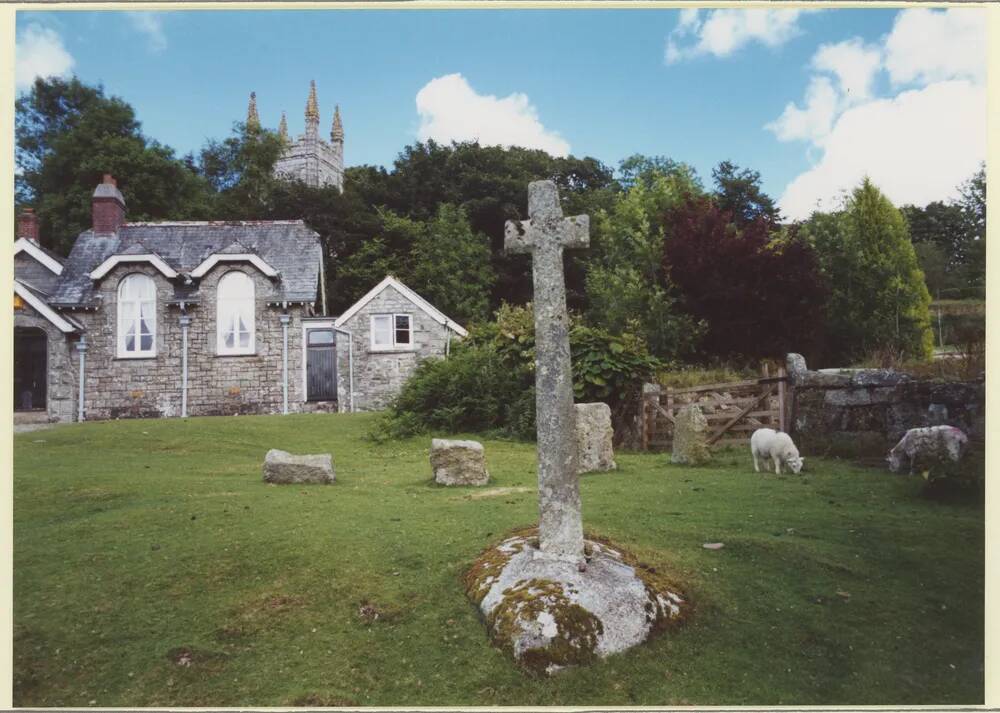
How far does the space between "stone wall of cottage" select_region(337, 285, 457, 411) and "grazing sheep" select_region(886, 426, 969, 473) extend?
11.3 metres

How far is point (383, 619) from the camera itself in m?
4.25

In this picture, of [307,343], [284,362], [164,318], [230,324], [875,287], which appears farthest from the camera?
[307,343]

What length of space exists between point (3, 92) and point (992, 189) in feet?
25.9

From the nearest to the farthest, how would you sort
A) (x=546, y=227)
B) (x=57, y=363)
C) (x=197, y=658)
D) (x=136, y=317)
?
(x=197, y=658) → (x=546, y=227) → (x=57, y=363) → (x=136, y=317)

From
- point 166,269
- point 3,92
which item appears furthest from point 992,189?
point 166,269

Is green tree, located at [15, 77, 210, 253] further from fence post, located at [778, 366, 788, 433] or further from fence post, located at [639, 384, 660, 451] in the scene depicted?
fence post, located at [778, 366, 788, 433]

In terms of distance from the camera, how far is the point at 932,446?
6852 millimetres

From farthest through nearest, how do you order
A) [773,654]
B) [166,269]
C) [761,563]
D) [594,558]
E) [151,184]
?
[151,184], [166,269], [761,563], [594,558], [773,654]

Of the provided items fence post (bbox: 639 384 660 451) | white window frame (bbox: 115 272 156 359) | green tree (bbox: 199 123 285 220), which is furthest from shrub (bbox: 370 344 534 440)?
green tree (bbox: 199 123 285 220)

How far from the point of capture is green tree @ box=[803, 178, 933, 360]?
1030 centimetres

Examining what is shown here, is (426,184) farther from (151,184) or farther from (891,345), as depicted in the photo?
(891,345)

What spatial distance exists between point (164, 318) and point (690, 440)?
12.6 meters

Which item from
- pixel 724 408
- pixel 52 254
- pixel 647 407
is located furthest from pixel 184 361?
pixel 724 408

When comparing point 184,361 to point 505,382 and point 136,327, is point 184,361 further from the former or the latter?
point 505,382
